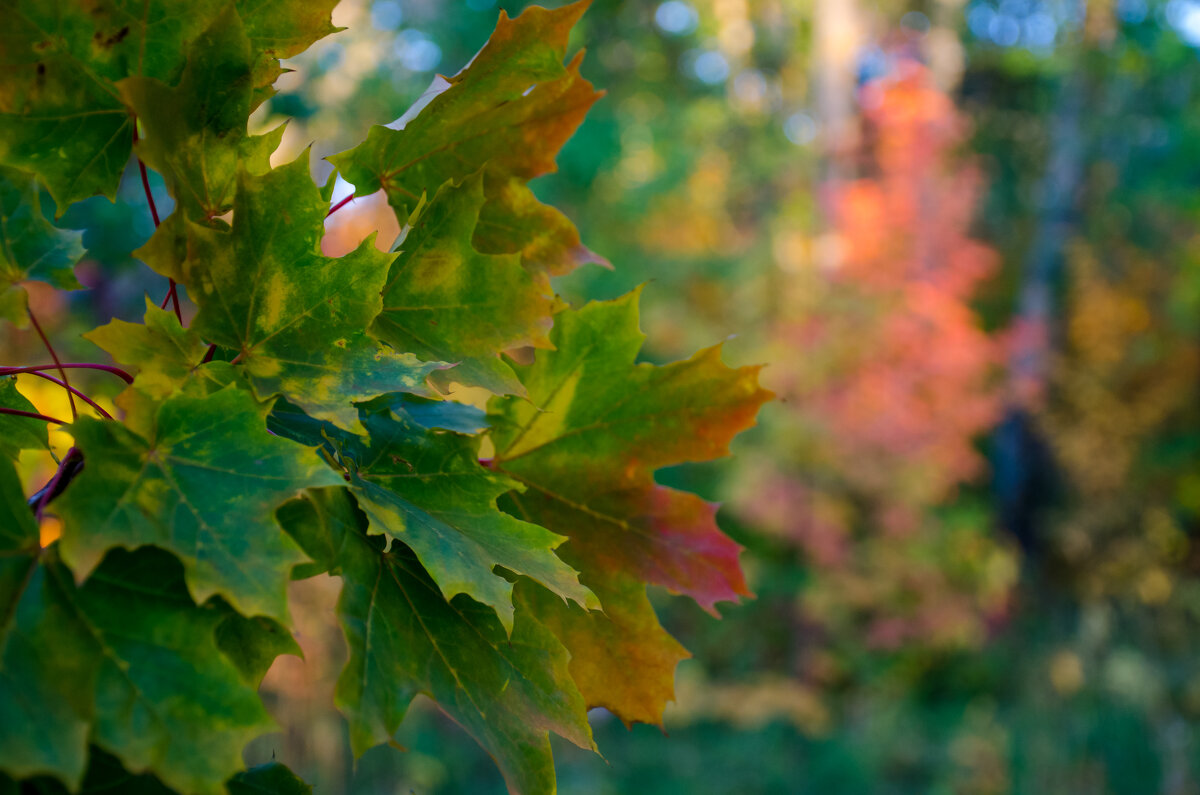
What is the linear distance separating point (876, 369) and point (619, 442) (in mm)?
5259

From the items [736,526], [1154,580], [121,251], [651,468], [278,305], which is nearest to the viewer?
[278,305]

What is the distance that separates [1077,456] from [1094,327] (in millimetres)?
1144

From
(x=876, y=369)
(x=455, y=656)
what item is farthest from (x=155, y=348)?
(x=876, y=369)

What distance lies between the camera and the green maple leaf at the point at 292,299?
33 cm

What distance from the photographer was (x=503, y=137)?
1.33ft

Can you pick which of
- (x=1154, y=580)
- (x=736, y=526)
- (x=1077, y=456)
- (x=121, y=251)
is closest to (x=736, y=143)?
(x=736, y=526)

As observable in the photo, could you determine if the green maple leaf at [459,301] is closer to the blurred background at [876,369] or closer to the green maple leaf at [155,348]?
the green maple leaf at [155,348]

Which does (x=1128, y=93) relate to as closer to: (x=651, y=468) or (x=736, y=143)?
(x=736, y=143)

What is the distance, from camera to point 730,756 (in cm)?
450

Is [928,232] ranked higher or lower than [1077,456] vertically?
higher

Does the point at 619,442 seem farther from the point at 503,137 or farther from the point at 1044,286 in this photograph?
the point at 1044,286

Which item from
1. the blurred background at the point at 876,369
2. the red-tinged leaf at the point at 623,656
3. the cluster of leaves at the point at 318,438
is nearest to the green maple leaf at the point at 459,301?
the cluster of leaves at the point at 318,438

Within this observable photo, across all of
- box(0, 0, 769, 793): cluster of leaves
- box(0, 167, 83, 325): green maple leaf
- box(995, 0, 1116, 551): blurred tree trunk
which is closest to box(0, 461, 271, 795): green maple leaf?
box(0, 0, 769, 793): cluster of leaves

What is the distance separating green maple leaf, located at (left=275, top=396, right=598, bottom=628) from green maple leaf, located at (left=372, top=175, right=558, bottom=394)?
0.03 m
